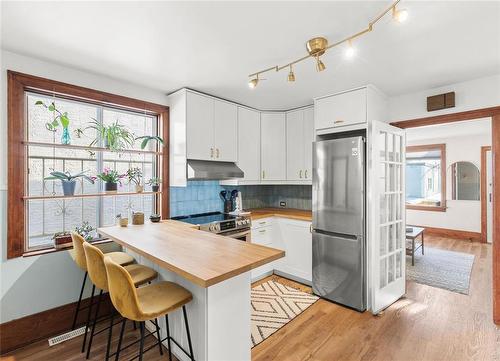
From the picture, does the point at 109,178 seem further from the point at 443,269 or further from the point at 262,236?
the point at 443,269

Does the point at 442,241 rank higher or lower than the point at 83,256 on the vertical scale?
lower

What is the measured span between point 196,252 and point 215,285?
0.25 m

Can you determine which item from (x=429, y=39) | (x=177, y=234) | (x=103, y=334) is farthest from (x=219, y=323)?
(x=429, y=39)

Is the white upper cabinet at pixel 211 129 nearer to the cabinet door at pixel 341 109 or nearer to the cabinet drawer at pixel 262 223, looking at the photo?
the cabinet drawer at pixel 262 223

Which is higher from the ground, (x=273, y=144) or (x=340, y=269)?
(x=273, y=144)

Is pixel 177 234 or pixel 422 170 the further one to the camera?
pixel 422 170

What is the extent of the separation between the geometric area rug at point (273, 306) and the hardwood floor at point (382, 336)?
0.08 metres

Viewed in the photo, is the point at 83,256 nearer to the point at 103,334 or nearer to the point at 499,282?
the point at 103,334

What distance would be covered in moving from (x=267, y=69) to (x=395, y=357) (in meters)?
2.67

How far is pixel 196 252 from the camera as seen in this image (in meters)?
1.64

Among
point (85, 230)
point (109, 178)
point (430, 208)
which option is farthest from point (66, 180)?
point (430, 208)

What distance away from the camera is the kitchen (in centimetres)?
160

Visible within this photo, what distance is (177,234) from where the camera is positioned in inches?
83.6

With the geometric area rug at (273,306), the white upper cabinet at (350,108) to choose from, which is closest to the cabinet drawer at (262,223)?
the geometric area rug at (273,306)
